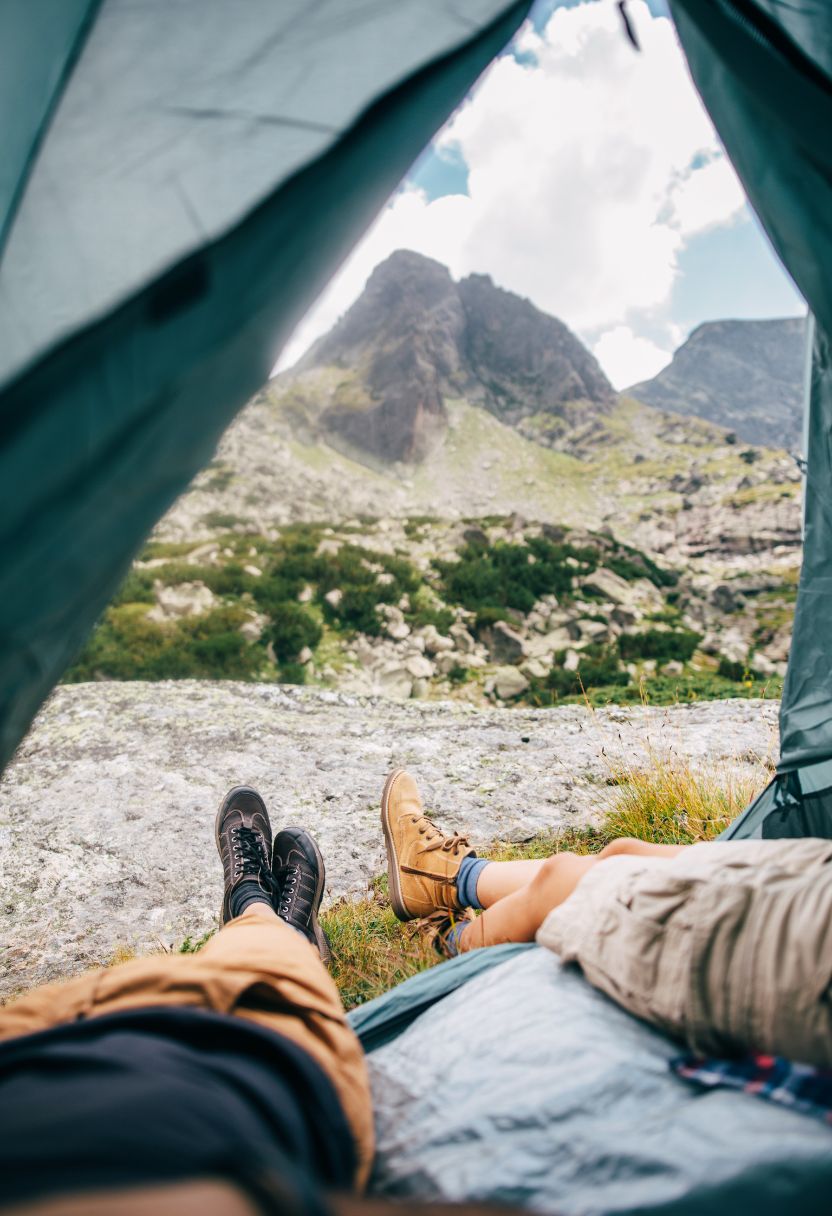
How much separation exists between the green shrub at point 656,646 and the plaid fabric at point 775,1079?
7558mm

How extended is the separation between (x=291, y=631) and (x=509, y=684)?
265cm

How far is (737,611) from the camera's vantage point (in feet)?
38.9

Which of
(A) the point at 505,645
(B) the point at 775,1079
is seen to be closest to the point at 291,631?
(A) the point at 505,645

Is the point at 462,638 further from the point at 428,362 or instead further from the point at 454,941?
the point at 428,362

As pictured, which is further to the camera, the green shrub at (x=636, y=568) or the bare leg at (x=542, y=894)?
the green shrub at (x=636, y=568)

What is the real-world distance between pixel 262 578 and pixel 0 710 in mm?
8200

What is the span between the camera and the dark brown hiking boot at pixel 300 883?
198 centimetres

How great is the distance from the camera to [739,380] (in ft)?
381

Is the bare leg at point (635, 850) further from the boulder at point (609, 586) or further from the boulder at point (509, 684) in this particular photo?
the boulder at point (609, 586)

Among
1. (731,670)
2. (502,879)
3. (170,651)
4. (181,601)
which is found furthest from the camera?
(181,601)

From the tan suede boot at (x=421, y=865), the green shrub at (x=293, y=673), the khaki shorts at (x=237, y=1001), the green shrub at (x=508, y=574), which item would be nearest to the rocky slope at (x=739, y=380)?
the green shrub at (x=508, y=574)

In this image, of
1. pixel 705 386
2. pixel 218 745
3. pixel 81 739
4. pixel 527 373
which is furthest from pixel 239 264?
pixel 705 386

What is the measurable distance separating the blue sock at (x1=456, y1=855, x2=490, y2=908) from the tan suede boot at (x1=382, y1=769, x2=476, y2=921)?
0.04 metres

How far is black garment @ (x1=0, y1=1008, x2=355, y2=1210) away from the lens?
19.1 inches
